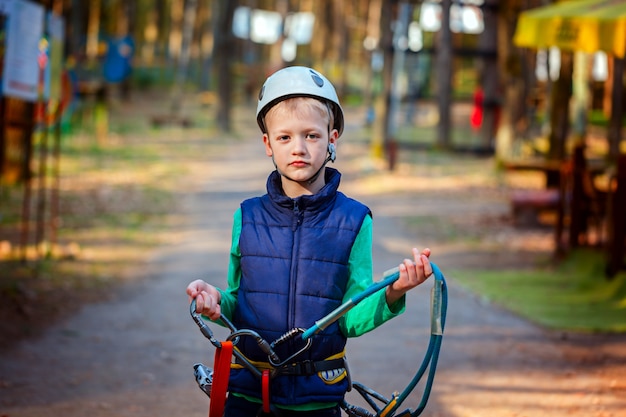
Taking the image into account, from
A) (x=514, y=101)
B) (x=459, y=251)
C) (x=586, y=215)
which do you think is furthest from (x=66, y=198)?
(x=514, y=101)

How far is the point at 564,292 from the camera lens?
10.5m

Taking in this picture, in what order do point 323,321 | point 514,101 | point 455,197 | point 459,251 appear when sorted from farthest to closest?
point 514,101 < point 455,197 < point 459,251 < point 323,321

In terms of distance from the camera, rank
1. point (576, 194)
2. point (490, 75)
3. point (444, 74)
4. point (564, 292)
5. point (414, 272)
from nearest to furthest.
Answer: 1. point (414, 272)
2. point (564, 292)
3. point (576, 194)
4. point (444, 74)
5. point (490, 75)

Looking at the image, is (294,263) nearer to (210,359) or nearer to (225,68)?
(210,359)

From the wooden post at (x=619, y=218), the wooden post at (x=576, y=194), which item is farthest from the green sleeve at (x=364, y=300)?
the wooden post at (x=576, y=194)

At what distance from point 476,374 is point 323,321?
398 centimetres

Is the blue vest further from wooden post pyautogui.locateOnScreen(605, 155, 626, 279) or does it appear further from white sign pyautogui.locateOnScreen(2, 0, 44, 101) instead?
wooden post pyautogui.locateOnScreen(605, 155, 626, 279)

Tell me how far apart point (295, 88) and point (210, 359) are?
4.11 meters

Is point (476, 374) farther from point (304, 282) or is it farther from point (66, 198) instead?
point (66, 198)

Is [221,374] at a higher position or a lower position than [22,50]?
lower

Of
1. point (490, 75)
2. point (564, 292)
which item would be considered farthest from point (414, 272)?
point (490, 75)

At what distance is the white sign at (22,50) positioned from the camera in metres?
9.47

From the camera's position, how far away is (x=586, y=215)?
12375 mm

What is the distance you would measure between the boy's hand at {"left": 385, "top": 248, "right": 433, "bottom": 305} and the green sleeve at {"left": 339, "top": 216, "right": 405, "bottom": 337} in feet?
0.66
